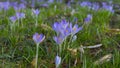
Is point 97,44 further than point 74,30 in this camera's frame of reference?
Yes

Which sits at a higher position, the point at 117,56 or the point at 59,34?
the point at 59,34

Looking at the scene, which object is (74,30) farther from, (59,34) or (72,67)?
(72,67)

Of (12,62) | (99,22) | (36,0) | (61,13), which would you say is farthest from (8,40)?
(36,0)

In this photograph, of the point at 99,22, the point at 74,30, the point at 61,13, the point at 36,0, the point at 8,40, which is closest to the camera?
the point at 74,30

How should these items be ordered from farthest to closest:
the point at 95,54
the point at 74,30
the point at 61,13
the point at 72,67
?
the point at 61,13 < the point at 95,54 < the point at 74,30 < the point at 72,67

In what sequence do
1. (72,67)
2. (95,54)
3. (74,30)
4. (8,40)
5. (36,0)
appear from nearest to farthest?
(72,67)
(74,30)
(95,54)
(8,40)
(36,0)

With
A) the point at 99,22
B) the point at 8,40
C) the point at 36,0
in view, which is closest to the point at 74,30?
the point at 8,40

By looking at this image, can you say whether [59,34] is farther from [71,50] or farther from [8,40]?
[8,40]

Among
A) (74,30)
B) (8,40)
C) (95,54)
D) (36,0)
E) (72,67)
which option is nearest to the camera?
(72,67)

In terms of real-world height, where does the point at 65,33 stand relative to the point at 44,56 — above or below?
above
